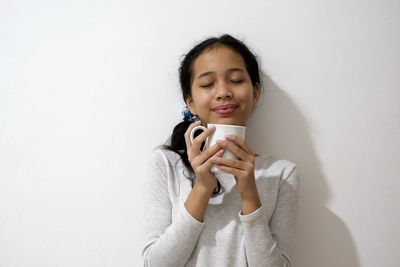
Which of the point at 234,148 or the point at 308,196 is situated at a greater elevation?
the point at 234,148

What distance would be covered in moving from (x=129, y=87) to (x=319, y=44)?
626mm

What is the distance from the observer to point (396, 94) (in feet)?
3.36

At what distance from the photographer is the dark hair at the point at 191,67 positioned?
0.93 m

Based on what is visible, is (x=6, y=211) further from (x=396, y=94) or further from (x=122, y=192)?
(x=396, y=94)

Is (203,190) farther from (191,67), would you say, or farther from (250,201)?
(191,67)

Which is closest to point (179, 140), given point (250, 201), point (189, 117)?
point (189, 117)

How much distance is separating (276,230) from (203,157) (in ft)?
1.05

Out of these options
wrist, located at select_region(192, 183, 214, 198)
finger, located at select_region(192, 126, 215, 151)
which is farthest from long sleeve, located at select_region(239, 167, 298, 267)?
finger, located at select_region(192, 126, 215, 151)

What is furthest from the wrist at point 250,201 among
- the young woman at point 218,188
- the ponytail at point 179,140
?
the ponytail at point 179,140

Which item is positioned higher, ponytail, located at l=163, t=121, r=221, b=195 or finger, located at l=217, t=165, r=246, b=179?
ponytail, located at l=163, t=121, r=221, b=195

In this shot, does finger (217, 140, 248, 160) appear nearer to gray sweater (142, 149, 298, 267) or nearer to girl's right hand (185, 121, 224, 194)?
girl's right hand (185, 121, 224, 194)

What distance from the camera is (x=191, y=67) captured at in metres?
0.93

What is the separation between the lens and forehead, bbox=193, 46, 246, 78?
87 centimetres

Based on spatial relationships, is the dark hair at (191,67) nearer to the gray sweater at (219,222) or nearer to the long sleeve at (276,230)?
the gray sweater at (219,222)
